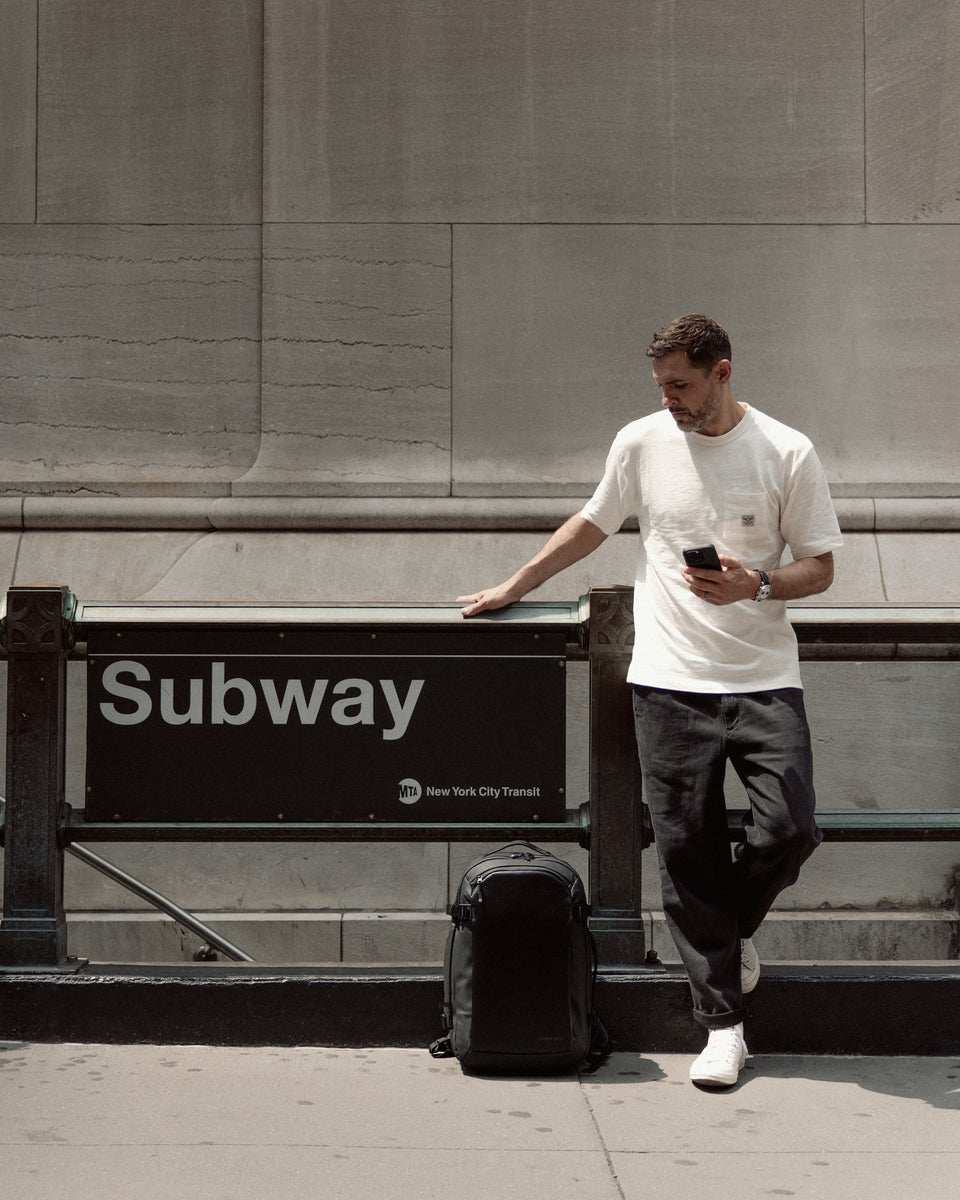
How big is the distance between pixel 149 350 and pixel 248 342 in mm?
520

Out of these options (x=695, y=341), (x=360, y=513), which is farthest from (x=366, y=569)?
(x=695, y=341)

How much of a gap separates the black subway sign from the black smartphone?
2.59 feet

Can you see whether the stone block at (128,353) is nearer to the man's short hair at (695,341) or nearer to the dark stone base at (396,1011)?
the dark stone base at (396,1011)

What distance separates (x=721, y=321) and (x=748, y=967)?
3.72 meters

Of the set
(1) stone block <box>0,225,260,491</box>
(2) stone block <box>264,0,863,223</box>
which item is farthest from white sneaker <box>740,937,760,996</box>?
(2) stone block <box>264,0,863,223</box>

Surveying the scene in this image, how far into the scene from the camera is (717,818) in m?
3.60

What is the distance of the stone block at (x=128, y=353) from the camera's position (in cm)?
648

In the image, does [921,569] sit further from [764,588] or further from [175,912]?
[175,912]

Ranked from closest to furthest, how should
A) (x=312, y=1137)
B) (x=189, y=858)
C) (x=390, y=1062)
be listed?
(x=312, y=1137) → (x=390, y=1062) → (x=189, y=858)

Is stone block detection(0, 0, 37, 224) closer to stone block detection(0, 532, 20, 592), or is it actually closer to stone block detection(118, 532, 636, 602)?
stone block detection(0, 532, 20, 592)

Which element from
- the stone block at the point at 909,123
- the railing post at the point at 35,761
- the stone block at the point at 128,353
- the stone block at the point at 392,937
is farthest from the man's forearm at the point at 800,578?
the stone block at the point at 128,353

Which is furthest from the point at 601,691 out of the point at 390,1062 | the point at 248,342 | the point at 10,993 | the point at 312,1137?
the point at 248,342

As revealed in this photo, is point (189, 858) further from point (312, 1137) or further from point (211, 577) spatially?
point (312, 1137)

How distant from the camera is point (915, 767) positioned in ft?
19.9
